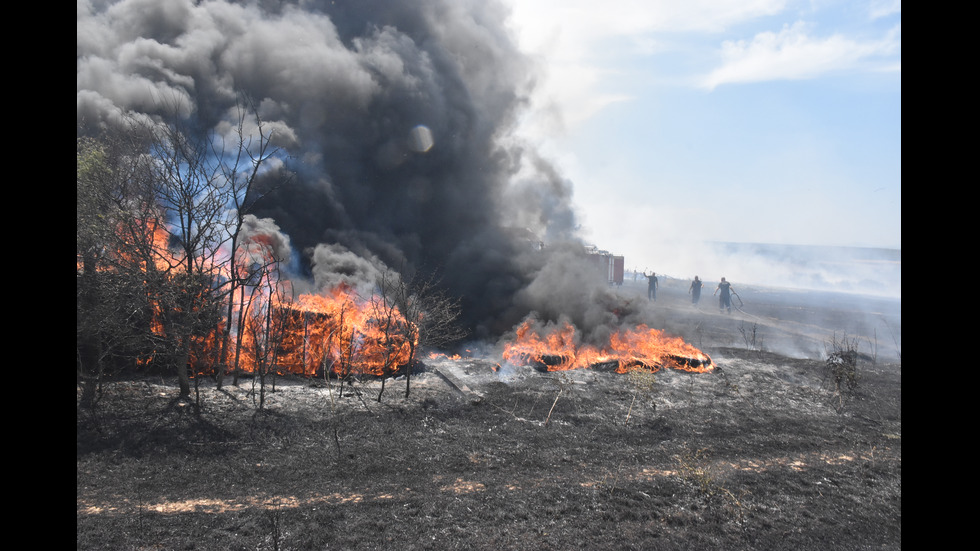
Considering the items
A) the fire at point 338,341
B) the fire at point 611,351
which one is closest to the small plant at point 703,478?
the fire at point 611,351

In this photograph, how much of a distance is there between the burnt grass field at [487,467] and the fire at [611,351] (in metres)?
2.09

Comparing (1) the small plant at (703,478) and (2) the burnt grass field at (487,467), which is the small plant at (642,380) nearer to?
(2) the burnt grass field at (487,467)

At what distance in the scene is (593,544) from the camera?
594 cm

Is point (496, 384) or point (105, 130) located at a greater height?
point (105, 130)

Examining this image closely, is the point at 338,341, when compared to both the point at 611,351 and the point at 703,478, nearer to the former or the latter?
the point at 703,478

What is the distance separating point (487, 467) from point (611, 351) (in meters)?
10.5

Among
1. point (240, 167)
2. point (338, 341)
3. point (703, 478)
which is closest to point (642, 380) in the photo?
point (703, 478)

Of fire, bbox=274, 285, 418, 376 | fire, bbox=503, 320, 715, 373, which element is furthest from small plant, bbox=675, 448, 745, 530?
fire, bbox=274, 285, 418, 376

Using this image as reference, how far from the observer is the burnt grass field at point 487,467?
604 cm

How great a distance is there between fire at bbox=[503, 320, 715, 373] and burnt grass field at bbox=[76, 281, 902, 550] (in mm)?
2094

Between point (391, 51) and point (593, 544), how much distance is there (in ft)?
99.7

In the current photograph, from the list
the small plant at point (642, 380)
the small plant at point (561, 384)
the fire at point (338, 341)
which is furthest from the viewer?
the small plant at point (642, 380)
